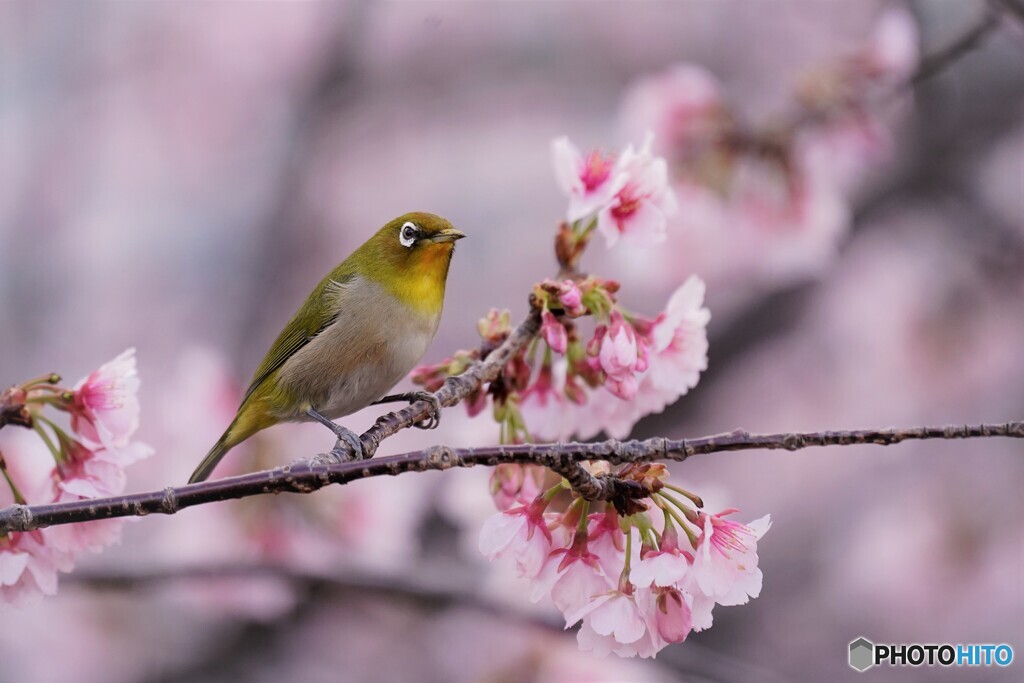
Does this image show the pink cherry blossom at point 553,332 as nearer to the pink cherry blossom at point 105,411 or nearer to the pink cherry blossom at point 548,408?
the pink cherry blossom at point 548,408

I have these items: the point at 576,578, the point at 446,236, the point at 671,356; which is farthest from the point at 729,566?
the point at 446,236

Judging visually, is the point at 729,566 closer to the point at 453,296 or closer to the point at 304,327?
the point at 304,327

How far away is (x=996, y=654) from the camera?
7.39ft

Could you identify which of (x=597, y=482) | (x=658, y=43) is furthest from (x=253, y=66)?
(x=597, y=482)

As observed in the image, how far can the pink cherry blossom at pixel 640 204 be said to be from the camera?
162cm

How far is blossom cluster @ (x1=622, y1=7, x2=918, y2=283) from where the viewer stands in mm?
2600

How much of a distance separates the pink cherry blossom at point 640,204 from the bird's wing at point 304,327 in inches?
27.5

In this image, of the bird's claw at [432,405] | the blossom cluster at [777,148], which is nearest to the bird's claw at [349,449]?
the bird's claw at [432,405]

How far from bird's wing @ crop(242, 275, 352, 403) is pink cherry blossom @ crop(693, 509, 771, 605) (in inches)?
42.9

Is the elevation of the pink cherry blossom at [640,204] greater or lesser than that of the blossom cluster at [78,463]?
greater

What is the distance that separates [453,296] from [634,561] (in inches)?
157

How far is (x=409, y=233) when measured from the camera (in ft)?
6.18

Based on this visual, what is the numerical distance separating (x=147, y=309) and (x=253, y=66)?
4.64 ft

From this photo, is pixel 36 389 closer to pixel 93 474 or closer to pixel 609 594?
Answer: pixel 93 474
